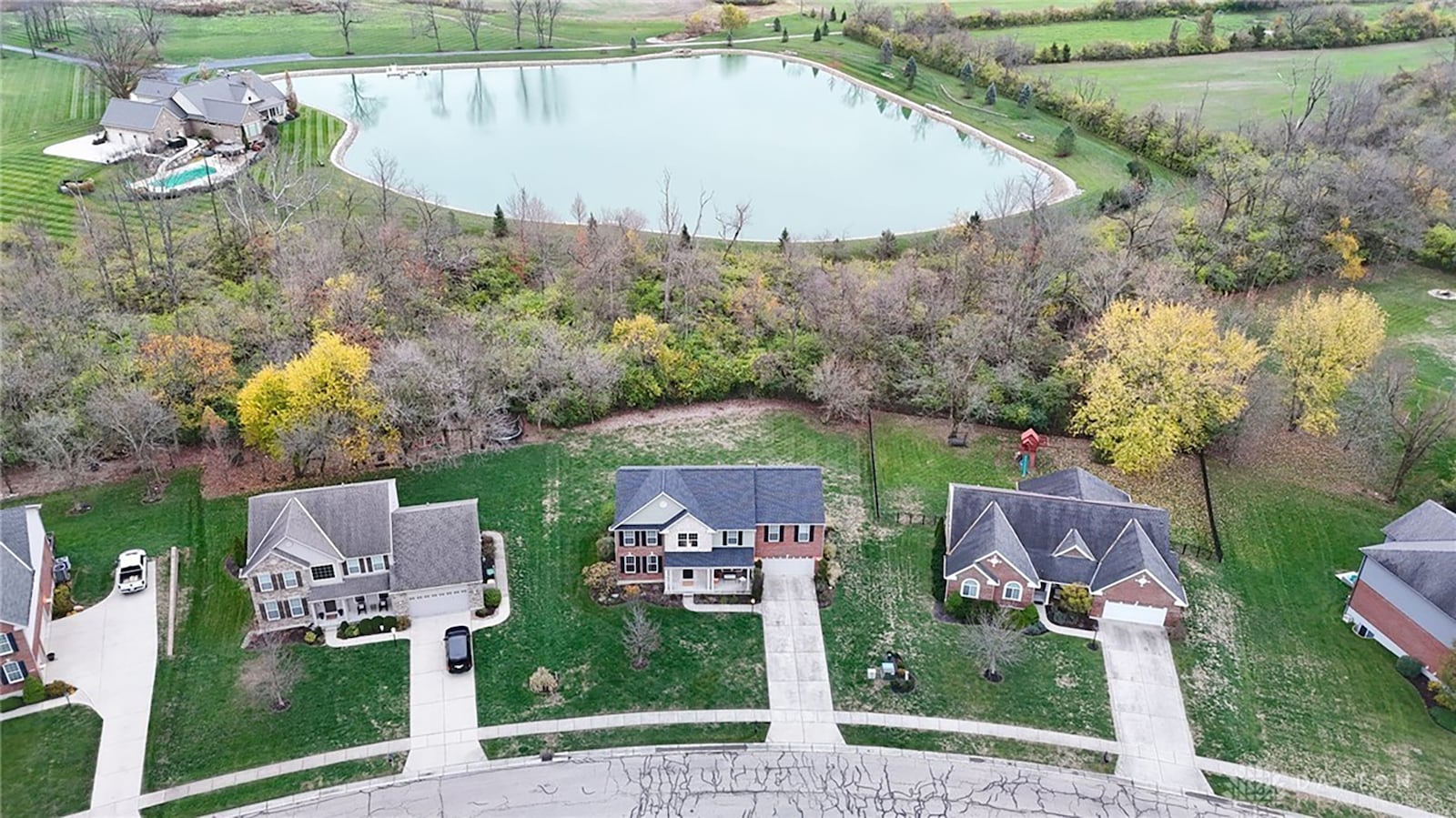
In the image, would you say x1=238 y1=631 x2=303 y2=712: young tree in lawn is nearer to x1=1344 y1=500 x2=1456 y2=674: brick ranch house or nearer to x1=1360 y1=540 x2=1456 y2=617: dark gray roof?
x1=1344 y1=500 x2=1456 y2=674: brick ranch house

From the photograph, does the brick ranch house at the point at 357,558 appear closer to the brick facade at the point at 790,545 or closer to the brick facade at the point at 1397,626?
the brick facade at the point at 790,545

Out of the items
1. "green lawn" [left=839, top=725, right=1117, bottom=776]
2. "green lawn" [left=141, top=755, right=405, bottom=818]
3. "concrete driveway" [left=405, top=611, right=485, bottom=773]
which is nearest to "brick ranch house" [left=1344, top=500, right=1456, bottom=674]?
"green lawn" [left=839, top=725, right=1117, bottom=776]

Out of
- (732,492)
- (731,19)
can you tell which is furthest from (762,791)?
(731,19)

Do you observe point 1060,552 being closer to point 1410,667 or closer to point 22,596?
point 1410,667

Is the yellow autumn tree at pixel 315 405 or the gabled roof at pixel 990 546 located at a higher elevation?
the yellow autumn tree at pixel 315 405

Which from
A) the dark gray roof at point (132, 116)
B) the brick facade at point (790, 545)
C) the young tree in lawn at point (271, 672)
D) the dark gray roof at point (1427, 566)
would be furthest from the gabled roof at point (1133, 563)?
the dark gray roof at point (132, 116)

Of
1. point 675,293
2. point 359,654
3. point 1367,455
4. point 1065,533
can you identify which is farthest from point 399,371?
point 1367,455

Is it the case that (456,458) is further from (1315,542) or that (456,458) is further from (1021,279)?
(1315,542)

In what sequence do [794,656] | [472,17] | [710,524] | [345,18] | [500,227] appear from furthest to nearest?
[472,17] < [345,18] < [500,227] < [710,524] < [794,656]
